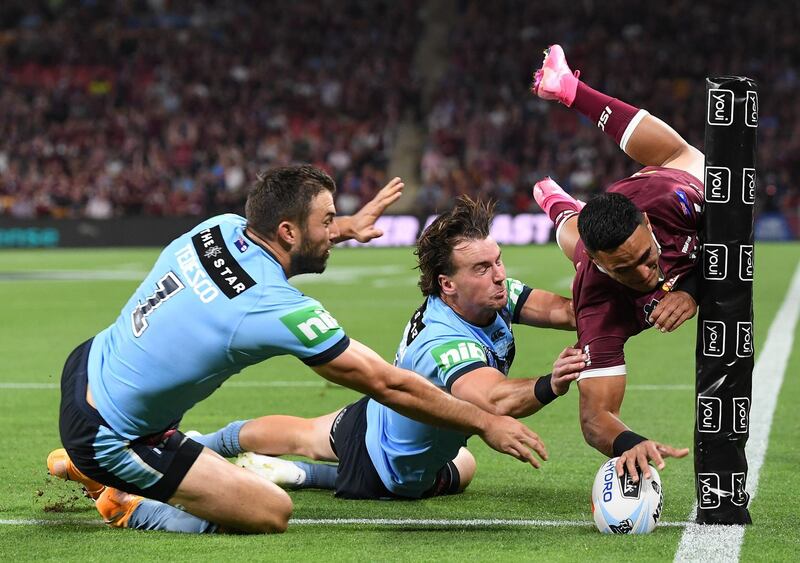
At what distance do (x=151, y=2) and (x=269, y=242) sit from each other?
37153mm

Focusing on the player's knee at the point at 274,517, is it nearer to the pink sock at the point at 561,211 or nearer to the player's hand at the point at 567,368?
the player's hand at the point at 567,368

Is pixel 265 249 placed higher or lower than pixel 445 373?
higher

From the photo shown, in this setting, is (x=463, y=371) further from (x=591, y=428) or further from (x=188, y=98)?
(x=188, y=98)

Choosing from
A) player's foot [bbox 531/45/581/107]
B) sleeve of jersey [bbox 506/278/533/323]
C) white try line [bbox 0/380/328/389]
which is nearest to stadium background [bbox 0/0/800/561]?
white try line [bbox 0/380/328/389]

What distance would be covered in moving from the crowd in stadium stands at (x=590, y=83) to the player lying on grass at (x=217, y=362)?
83.0 ft

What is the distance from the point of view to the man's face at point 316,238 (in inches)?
205

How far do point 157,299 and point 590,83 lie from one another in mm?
30944

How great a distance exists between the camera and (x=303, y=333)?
16.3 feet

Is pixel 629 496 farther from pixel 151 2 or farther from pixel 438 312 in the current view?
pixel 151 2

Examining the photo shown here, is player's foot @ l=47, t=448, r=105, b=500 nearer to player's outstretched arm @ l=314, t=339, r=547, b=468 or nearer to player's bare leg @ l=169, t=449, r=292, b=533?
player's bare leg @ l=169, t=449, r=292, b=533

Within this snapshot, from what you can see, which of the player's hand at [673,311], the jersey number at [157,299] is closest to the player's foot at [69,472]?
the jersey number at [157,299]

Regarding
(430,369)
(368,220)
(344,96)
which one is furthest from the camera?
(344,96)

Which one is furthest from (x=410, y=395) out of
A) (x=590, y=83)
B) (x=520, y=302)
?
(x=590, y=83)

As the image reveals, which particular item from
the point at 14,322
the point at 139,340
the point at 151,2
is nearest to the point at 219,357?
the point at 139,340
